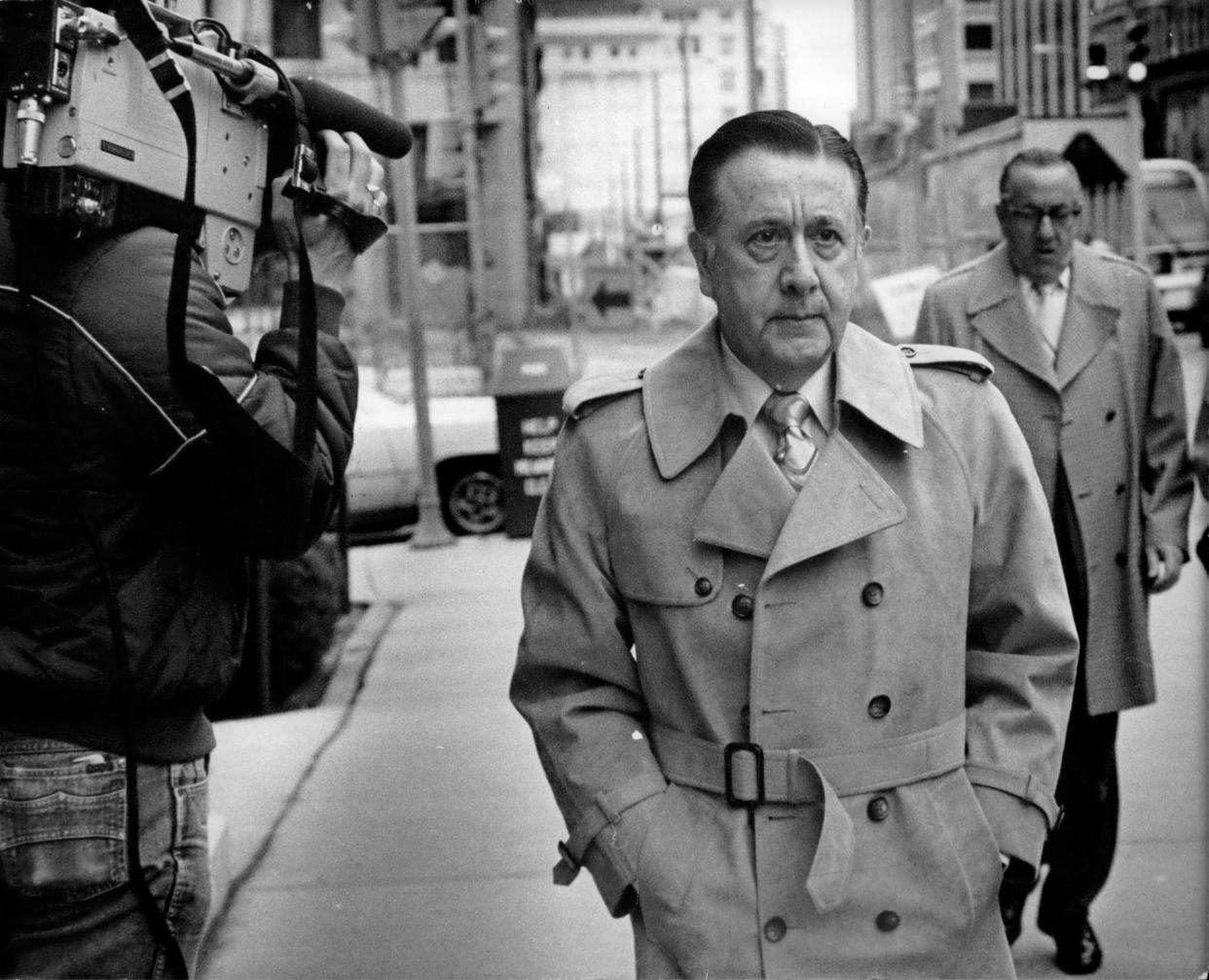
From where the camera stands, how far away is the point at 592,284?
16.6 m

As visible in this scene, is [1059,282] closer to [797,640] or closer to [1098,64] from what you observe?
[797,640]

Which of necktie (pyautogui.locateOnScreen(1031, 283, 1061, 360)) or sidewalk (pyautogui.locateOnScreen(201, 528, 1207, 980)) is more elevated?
necktie (pyautogui.locateOnScreen(1031, 283, 1061, 360))

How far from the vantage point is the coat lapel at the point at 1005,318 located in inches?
162

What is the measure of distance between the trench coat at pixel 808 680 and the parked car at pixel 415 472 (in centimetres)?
987

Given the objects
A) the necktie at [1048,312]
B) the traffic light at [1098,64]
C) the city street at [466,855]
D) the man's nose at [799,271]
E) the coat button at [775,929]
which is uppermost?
the traffic light at [1098,64]

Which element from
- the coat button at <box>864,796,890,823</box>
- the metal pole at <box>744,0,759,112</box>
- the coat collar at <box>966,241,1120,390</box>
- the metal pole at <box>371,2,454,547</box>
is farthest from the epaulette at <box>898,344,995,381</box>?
the metal pole at <box>371,2,454,547</box>

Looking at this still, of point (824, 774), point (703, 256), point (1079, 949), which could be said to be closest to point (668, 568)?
point (824, 774)

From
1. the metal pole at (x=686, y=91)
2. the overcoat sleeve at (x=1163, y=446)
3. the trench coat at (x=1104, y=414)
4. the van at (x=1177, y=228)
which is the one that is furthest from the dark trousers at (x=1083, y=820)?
the van at (x=1177, y=228)

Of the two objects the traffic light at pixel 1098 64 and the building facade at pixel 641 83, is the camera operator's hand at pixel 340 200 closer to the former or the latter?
the building facade at pixel 641 83

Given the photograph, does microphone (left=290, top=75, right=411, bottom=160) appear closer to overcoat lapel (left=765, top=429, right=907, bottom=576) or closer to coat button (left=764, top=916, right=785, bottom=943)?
overcoat lapel (left=765, top=429, right=907, bottom=576)

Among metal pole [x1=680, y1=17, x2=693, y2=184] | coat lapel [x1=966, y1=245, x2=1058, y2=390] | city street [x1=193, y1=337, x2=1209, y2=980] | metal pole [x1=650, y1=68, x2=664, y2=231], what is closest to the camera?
coat lapel [x1=966, y1=245, x2=1058, y2=390]

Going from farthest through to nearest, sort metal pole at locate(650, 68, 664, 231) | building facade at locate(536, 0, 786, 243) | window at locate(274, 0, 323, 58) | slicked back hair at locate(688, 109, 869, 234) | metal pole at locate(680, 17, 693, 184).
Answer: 1. metal pole at locate(650, 68, 664, 231)
2. building facade at locate(536, 0, 786, 243)
3. metal pole at locate(680, 17, 693, 184)
4. window at locate(274, 0, 323, 58)
5. slicked back hair at locate(688, 109, 869, 234)

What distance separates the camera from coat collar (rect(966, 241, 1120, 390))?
4.12m

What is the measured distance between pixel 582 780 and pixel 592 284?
14393 millimetres
